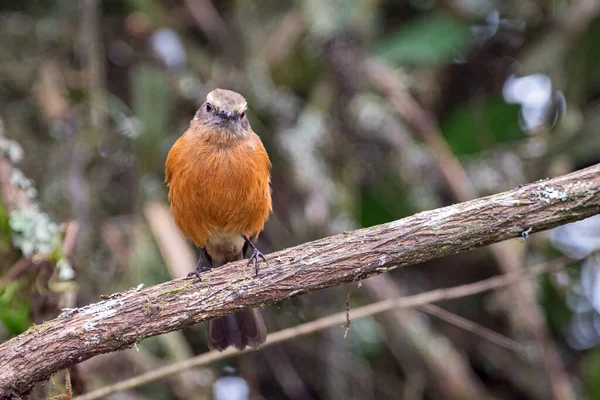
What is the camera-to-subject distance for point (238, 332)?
4.00m

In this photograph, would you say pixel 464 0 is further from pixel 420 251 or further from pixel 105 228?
pixel 420 251

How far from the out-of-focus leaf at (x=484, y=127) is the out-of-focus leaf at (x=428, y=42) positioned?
0.50 meters

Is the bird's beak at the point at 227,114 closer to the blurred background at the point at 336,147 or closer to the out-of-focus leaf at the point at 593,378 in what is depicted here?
the blurred background at the point at 336,147

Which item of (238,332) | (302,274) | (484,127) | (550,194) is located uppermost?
(484,127)

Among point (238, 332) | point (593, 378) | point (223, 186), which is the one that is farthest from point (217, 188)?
point (593, 378)

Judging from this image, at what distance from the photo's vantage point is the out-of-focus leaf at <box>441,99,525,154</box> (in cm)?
562

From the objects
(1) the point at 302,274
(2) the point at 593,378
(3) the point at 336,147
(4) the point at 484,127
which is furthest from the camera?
(3) the point at 336,147

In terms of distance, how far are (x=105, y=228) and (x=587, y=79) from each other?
12.9 ft

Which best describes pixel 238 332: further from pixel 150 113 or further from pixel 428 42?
pixel 428 42

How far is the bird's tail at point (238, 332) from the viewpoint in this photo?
3.98 metres

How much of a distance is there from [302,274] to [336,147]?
2.91 m

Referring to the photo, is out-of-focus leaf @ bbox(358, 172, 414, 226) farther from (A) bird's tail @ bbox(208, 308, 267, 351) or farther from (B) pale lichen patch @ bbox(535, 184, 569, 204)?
(B) pale lichen patch @ bbox(535, 184, 569, 204)

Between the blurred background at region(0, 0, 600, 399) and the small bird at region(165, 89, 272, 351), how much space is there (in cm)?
72

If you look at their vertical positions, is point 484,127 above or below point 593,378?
above
